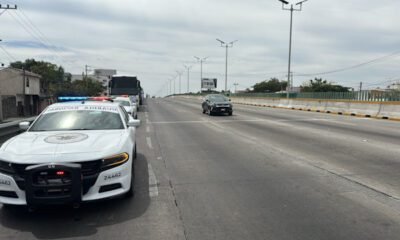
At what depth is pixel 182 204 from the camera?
209 inches

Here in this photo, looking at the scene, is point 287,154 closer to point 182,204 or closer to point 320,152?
point 320,152

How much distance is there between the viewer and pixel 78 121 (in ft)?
21.1

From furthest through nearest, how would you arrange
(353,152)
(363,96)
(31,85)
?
1. (31,85)
2. (363,96)
3. (353,152)

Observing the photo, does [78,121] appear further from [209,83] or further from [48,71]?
[209,83]

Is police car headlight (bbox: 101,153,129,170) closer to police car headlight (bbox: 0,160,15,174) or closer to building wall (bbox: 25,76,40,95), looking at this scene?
police car headlight (bbox: 0,160,15,174)

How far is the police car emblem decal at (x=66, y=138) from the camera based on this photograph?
5.17 meters

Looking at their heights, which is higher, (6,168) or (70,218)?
(6,168)

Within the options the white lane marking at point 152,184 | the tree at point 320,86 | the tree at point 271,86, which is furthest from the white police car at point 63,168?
the tree at point 271,86

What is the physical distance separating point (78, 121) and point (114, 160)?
187 centimetres

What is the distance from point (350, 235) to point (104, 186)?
3159 mm

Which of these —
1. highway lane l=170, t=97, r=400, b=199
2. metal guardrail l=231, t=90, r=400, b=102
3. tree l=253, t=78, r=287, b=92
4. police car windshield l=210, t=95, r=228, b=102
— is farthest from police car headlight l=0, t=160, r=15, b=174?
tree l=253, t=78, r=287, b=92

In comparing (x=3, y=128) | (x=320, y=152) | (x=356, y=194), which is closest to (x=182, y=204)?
(x=356, y=194)

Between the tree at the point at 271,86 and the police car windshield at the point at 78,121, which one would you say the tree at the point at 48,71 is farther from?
the tree at the point at 271,86

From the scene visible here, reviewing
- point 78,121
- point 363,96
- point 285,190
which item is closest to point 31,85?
point 363,96
